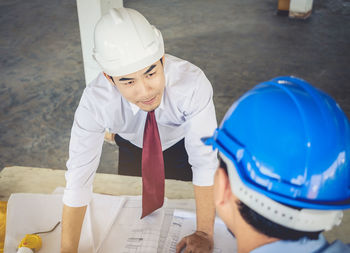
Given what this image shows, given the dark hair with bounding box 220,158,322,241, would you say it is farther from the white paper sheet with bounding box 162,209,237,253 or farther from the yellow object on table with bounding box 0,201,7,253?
the yellow object on table with bounding box 0,201,7,253

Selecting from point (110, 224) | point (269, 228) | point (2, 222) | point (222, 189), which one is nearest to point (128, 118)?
point (110, 224)

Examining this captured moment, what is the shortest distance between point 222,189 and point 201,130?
574mm

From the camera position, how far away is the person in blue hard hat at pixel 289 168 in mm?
747

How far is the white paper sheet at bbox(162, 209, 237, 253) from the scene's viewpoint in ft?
4.49

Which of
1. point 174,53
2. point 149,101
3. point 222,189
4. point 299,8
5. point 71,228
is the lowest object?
point 174,53

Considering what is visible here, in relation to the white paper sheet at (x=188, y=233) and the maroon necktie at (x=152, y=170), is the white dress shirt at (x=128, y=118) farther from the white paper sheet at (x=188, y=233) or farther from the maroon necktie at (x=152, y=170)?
the white paper sheet at (x=188, y=233)

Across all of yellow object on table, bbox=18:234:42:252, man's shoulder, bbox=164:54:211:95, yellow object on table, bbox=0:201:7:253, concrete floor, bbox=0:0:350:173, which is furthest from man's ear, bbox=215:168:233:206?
concrete floor, bbox=0:0:350:173

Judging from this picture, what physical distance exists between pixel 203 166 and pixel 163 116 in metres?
0.27

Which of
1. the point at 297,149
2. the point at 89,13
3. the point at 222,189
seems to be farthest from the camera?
the point at 89,13

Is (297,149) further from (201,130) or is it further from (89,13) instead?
(89,13)

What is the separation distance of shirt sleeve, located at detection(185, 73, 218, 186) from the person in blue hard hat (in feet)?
1.93

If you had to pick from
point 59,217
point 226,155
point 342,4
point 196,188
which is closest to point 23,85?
point 59,217

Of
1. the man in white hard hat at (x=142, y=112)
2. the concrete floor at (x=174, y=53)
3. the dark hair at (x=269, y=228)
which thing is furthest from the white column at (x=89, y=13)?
the dark hair at (x=269, y=228)

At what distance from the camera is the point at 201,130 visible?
56.0 inches
